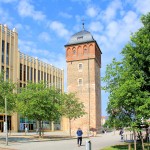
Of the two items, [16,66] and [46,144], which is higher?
[16,66]

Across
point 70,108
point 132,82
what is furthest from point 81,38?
point 132,82

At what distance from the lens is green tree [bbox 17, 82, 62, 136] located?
144 feet

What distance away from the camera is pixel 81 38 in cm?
8162

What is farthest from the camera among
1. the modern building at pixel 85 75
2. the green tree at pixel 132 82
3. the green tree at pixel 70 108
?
the modern building at pixel 85 75

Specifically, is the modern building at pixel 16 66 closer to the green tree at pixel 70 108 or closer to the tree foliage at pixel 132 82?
the green tree at pixel 70 108

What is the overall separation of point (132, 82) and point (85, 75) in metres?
56.0

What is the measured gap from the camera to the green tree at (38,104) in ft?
144

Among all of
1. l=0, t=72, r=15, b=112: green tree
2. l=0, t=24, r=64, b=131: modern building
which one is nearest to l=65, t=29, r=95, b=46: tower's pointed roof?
l=0, t=24, r=64, b=131: modern building

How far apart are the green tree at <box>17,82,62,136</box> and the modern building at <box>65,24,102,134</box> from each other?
28.2 m

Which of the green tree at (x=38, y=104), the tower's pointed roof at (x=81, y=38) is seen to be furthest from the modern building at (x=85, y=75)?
the green tree at (x=38, y=104)

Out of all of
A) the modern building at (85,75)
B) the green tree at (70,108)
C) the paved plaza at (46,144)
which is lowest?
the paved plaza at (46,144)

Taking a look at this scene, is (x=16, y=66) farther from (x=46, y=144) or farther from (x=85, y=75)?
(x=46, y=144)

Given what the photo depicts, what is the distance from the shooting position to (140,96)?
2177 centimetres

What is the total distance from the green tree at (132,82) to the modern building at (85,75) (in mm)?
49137
